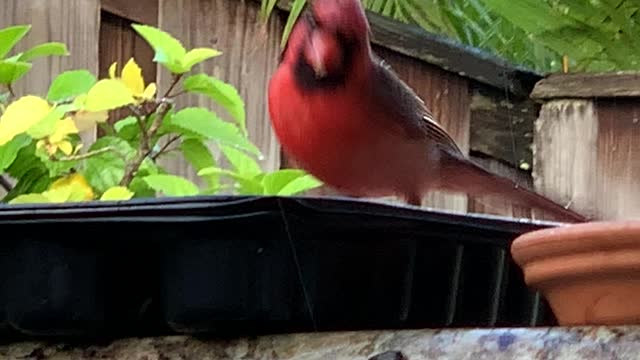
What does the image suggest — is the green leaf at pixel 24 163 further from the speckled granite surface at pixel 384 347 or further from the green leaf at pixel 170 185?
the speckled granite surface at pixel 384 347

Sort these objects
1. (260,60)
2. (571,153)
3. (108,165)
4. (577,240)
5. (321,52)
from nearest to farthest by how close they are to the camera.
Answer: (577,240), (321,52), (108,165), (571,153), (260,60)

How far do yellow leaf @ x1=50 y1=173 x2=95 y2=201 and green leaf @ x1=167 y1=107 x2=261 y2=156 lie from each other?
7cm

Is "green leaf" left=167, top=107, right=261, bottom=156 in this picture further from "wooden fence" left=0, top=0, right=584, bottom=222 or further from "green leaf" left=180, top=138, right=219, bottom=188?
"wooden fence" left=0, top=0, right=584, bottom=222

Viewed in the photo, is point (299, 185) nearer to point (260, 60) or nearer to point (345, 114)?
point (345, 114)

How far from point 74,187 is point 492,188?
0.26 meters

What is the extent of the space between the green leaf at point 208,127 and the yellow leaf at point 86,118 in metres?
A: 0.04

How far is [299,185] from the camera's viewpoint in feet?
2.93

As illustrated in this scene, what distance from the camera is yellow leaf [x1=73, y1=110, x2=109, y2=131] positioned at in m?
0.91

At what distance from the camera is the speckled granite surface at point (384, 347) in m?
0.67

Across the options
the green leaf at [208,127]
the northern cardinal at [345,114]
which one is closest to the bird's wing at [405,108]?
the northern cardinal at [345,114]

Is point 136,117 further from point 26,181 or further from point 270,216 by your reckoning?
point 270,216

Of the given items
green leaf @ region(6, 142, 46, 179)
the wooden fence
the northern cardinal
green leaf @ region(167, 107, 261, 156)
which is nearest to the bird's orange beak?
the northern cardinal

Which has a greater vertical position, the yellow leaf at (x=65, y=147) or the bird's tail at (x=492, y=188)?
the yellow leaf at (x=65, y=147)

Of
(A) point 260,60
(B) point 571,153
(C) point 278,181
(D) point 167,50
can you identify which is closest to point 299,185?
(C) point 278,181
